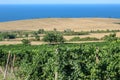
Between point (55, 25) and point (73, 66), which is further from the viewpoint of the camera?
point (55, 25)

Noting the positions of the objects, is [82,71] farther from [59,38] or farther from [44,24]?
[44,24]

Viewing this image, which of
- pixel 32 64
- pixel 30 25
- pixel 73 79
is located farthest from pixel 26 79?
pixel 30 25

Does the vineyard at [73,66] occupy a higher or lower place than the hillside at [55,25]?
higher

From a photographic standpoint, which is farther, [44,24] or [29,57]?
[44,24]

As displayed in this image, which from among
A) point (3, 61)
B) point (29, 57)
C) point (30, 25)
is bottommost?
point (30, 25)

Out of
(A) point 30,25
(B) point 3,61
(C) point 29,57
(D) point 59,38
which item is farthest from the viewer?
(A) point 30,25

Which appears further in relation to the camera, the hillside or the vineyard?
the hillside

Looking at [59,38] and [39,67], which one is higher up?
[39,67]

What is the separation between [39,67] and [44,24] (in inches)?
3194

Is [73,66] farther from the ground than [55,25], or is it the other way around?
[73,66]

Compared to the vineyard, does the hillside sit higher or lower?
lower

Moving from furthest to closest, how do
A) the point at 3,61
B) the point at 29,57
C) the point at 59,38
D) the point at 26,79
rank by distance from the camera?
the point at 59,38
the point at 3,61
the point at 29,57
the point at 26,79

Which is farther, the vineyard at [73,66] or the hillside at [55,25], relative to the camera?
the hillside at [55,25]

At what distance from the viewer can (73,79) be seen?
1673 cm
